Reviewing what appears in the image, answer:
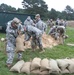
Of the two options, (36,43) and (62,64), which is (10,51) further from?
(36,43)

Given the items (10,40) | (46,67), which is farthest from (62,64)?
(10,40)

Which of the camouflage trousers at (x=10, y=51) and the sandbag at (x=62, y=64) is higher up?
the camouflage trousers at (x=10, y=51)

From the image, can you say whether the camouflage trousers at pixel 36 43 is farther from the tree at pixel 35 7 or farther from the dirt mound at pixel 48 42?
the tree at pixel 35 7

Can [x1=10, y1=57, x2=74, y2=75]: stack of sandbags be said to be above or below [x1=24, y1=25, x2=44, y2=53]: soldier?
below

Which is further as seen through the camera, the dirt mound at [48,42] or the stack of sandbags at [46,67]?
the dirt mound at [48,42]

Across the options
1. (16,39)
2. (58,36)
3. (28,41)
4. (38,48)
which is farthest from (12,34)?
(58,36)

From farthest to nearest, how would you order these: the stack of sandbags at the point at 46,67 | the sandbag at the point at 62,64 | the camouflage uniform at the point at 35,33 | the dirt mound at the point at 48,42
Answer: the dirt mound at the point at 48,42 < the camouflage uniform at the point at 35,33 < the sandbag at the point at 62,64 < the stack of sandbags at the point at 46,67

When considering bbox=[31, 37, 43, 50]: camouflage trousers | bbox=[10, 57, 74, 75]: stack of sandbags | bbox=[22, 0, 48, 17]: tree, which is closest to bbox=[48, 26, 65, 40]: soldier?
bbox=[31, 37, 43, 50]: camouflage trousers

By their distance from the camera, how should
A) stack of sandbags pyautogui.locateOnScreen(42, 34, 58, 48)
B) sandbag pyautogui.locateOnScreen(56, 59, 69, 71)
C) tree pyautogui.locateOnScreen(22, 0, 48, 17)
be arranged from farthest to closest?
1. tree pyautogui.locateOnScreen(22, 0, 48, 17)
2. stack of sandbags pyautogui.locateOnScreen(42, 34, 58, 48)
3. sandbag pyautogui.locateOnScreen(56, 59, 69, 71)

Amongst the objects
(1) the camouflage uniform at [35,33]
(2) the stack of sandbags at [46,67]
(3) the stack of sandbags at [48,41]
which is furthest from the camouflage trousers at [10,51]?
(3) the stack of sandbags at [48,41]

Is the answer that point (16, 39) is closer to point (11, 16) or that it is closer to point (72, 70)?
point (72, 70)

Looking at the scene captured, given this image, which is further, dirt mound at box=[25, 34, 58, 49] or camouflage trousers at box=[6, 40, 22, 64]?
dirt mound at box=[25, 34, 58, 49]

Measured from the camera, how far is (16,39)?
8789mm

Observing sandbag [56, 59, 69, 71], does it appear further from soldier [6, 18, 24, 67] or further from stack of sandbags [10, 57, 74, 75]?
soldier [6, 18, 24, 67]
